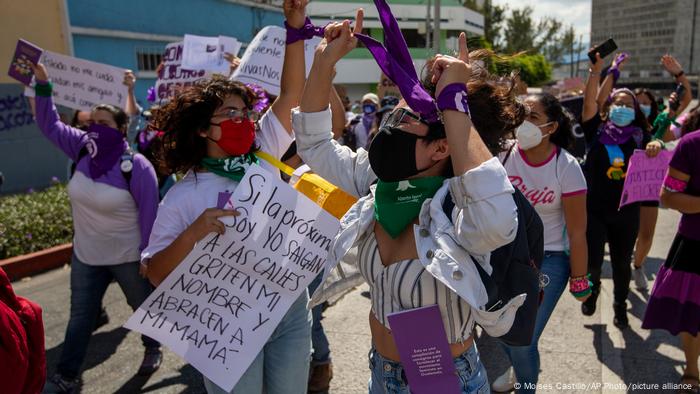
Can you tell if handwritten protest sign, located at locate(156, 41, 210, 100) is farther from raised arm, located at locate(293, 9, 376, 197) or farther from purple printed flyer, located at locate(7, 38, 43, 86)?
raised arm, located at locate(293, 9, 376, 197)

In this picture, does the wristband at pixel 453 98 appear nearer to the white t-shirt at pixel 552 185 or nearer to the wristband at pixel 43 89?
the white t-shirt at pixel 552 185

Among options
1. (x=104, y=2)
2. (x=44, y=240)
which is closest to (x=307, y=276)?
(x=44, y=240)

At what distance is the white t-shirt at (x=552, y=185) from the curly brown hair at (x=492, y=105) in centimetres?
138

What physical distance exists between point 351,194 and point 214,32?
14.5 metres

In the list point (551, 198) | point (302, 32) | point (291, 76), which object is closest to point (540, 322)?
point (551, 198)

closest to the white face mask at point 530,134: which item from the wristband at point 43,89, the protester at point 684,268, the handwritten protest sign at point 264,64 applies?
the protester at point 684,268

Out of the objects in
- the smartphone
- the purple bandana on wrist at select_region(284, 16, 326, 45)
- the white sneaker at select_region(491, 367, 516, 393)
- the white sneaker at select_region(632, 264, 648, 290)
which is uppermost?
the purple bandana on wrist at select_region(284, 16, 326, 45)

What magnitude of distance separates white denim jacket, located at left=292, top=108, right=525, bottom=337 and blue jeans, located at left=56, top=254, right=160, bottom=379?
7.16 ft

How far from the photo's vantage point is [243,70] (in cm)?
455

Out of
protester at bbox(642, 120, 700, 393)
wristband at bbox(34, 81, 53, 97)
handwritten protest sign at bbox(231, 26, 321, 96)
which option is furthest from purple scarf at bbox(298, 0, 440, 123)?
wristband at bbox(34, 81, 53, 97)

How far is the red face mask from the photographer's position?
245cm

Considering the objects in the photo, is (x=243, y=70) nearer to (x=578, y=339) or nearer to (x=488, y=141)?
(x=488, y=141)

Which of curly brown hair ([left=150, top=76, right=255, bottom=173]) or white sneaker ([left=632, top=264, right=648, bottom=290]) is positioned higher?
curly brown hair ([left=150, top=76, right=255, bottom=173])

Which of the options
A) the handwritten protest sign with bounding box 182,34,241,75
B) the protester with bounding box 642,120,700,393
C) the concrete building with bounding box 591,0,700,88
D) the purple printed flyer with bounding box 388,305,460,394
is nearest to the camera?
the purple printed flyer with bounding box 388,305,460,394
